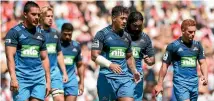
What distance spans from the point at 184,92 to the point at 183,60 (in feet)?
1.86

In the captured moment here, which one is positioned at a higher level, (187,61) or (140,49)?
(140,49)

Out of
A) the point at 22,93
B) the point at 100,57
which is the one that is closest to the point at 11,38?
the point at 22,93

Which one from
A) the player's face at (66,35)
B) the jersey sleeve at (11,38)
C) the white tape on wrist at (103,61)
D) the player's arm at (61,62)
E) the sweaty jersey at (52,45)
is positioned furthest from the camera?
the player's face at (66,35)

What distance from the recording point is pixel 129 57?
1102 cm

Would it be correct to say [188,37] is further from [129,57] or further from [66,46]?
[66,46]

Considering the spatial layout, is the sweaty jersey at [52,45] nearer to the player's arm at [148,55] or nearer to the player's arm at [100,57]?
the player's arm at [148,55]

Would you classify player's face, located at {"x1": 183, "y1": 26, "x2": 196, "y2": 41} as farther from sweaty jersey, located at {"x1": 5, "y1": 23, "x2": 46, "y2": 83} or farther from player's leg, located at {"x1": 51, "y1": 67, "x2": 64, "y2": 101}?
player's leg, located at {"x1": 51, "y1": 67, "x2": 64, "y2": 101}

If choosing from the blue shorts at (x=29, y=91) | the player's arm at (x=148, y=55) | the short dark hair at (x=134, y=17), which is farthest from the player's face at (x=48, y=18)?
the blue shorts at (x=29, y=91)

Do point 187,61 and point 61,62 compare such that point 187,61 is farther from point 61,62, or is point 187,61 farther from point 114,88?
point 61,62

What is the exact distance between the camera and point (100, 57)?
34.1 ft

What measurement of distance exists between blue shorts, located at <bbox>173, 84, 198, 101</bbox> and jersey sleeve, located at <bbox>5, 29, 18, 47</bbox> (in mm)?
3158

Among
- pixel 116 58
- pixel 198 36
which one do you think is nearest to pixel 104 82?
pixel 116 58

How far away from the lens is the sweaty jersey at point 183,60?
37.1 ft

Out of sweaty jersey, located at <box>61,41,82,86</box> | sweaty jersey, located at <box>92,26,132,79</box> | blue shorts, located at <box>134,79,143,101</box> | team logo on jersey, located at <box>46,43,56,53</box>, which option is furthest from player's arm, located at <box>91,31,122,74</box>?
sweaty jersey, located at <box>61,41,82,86</box>
